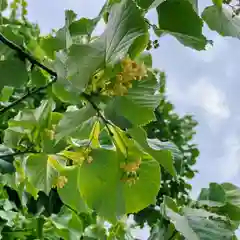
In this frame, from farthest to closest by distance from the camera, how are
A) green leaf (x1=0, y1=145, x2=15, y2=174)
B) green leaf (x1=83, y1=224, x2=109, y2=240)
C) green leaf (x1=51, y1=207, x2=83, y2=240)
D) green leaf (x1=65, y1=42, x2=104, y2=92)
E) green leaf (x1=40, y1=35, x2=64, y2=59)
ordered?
1. green leaf (x1=51, y1=207, x2=83, y2=240)
2. green leaf (x1=83, y1=224, x2=109, y2=240)
3. green leaf (x1=0, y1=145, x2=15, y2=174)
4. green leaf (x1=40, y1=35, x2=64, y2=59)
5. green leaf (x1=65, y1=42, x2=104, y2=92)

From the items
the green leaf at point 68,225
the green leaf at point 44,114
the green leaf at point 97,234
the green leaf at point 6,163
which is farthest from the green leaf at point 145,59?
the green leaf at point 68,225

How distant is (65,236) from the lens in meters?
0.96

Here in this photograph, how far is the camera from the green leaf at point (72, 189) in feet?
1.60

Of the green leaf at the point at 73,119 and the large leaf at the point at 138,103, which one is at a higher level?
the large leaf at the point at 138,103

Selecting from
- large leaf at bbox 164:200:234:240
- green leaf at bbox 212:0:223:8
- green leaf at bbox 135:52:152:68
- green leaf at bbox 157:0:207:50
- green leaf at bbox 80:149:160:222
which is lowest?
large leaf at bbox 164:200:234:240

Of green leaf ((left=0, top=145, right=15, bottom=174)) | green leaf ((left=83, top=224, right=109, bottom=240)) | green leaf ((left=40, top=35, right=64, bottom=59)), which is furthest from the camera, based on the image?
green leaf ((left=83, top=224, right=109, bottom=240))

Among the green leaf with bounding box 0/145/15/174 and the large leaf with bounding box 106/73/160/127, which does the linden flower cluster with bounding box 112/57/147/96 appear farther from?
the green leaf with bounding box 0/145/15/174

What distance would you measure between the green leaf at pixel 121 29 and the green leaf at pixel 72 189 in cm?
15

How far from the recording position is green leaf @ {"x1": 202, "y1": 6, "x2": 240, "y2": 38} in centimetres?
42

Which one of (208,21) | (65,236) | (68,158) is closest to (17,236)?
(65,236)

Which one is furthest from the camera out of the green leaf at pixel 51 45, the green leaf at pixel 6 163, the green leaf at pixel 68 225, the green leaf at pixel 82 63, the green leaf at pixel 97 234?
the green leaf at pixel 68 225

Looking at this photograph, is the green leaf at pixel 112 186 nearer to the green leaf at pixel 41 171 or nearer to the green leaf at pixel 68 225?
the green leaf at pixel 41 171

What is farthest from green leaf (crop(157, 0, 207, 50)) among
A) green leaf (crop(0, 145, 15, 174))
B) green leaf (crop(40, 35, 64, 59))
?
green leaf (crop(0, 145, 15, 174))

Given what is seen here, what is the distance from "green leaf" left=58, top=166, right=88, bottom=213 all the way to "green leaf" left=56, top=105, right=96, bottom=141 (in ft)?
0.31
